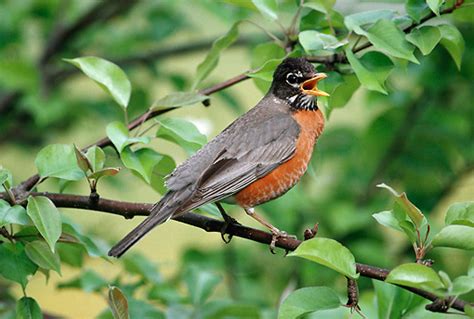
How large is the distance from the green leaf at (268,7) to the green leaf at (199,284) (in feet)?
3.69

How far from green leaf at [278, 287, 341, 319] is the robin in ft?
1.25

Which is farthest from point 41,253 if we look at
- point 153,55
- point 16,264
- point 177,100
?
point 153,55

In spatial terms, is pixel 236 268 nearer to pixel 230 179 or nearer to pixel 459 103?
pixel 459 103

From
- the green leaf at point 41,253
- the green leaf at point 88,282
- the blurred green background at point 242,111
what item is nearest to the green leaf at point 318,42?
the green leaf at point 41,253

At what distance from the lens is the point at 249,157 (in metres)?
3.38

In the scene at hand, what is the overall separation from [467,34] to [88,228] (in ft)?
7.97

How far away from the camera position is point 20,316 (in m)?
2.75

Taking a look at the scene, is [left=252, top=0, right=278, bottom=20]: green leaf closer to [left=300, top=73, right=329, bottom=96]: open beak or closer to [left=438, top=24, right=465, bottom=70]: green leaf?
[left=300, top=73, right=329, bottom=96]: open beak

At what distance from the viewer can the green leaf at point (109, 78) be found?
10.0ft

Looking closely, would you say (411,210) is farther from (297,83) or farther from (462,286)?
(297,83)

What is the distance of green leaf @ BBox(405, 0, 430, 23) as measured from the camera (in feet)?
9.90

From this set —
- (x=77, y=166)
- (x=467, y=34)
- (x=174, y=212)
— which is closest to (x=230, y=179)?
(x=174, y=212)

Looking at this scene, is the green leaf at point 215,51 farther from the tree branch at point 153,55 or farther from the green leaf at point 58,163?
the tree branch at point 153,55

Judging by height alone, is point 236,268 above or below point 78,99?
below
